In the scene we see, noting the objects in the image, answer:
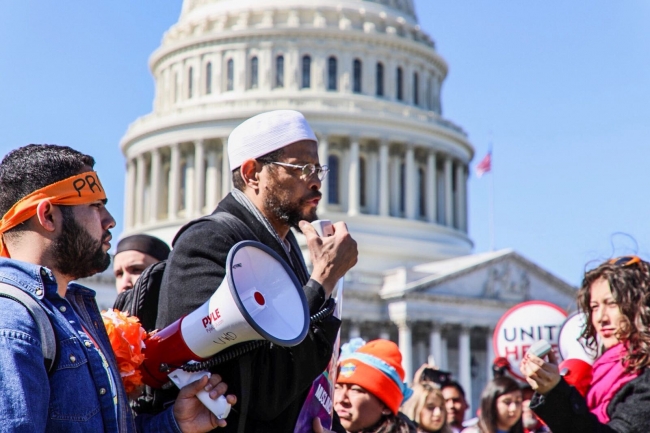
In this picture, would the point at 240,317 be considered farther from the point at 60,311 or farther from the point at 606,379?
the point at 606,379

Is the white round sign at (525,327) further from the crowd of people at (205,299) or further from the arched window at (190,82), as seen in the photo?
the arched window at (190,82)

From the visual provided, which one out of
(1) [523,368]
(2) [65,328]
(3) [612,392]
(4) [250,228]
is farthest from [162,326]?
(3) [612,392]

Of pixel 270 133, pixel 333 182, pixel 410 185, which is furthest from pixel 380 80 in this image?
pixel 270 133

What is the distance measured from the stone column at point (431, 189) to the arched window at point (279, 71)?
979 centimetres

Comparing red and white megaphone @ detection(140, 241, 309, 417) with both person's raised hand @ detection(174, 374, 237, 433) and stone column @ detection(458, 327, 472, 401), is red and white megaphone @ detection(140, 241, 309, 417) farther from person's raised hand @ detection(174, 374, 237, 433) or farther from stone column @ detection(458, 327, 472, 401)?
stone column @ detection(458, 327, 472, 401)

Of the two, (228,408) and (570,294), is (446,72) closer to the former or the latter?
(570,294)

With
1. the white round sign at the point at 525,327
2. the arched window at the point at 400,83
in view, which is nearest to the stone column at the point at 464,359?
the arched window at the point at 400,83

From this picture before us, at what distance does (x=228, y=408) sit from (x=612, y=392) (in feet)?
6.23

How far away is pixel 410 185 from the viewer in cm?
6028

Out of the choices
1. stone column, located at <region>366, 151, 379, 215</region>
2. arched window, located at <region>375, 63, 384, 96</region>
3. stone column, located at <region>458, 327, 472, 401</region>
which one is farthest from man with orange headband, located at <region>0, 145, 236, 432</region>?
arched window, located at <region>375, 63, 384, 96</region>

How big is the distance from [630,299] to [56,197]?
2659 millimetres

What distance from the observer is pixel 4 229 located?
356cm

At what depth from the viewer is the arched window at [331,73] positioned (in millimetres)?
60625

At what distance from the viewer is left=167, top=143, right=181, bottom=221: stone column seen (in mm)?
59375
